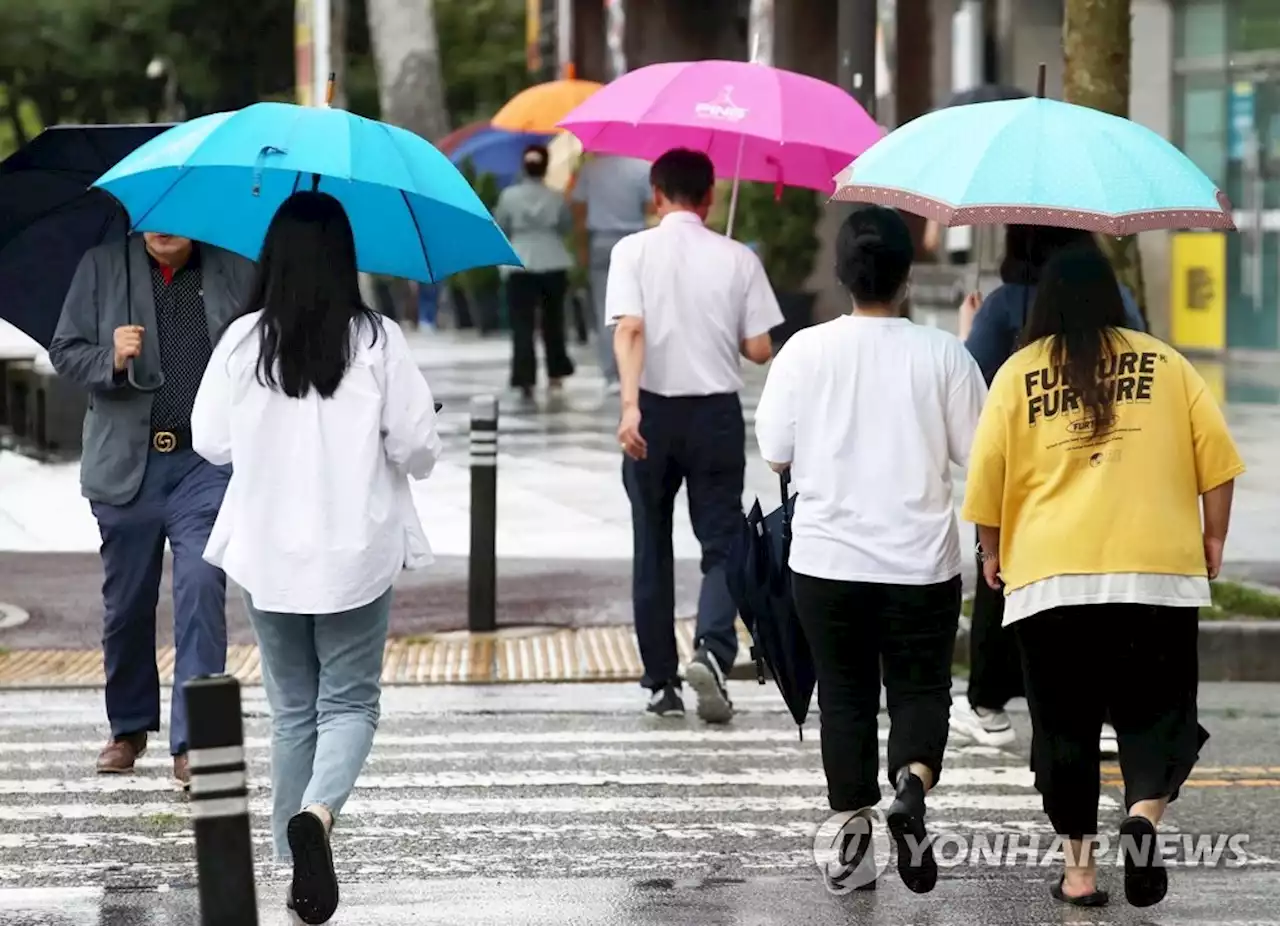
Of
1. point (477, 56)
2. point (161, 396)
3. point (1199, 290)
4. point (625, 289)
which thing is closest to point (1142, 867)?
point (161, 396)

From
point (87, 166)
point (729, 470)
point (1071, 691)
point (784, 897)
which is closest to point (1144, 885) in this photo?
point (1071, 691)

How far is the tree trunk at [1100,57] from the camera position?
1061cm

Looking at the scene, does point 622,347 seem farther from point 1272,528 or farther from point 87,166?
point 1272,528

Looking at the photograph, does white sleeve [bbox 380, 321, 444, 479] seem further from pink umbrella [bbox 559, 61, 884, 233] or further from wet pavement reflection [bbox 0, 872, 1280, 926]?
pink umbrella [bbox 559, 61, 884, 233]

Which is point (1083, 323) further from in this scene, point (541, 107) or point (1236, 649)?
point (541, 107)

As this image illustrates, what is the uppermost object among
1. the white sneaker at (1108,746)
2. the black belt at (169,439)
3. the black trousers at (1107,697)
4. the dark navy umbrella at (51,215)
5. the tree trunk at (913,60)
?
the tree trunk at (913,60)

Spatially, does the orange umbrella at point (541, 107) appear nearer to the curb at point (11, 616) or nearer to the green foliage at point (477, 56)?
the curb at point (11, 616)

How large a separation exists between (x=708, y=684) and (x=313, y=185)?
2890mm

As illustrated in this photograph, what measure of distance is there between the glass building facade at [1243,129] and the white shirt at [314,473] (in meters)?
→ 17.9

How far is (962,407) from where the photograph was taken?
6258 mm

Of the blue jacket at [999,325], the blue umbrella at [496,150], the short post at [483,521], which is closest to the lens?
the blue jacket at [999,325]

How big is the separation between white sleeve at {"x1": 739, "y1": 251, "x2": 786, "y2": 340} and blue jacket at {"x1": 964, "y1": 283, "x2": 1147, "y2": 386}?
132cm

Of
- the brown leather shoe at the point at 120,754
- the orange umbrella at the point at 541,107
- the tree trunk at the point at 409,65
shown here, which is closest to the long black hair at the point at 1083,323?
the brown leather shoe at the point at 120,754

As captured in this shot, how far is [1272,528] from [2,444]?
941 cm
